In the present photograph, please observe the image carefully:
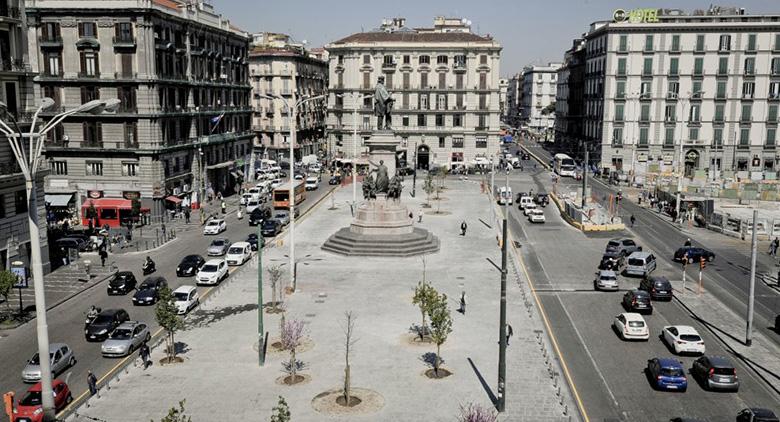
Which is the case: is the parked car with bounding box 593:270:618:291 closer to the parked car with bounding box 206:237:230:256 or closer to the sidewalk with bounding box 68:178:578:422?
the sidewalk with bounding box 68:178:578:422

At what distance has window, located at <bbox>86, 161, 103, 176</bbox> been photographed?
71438mm

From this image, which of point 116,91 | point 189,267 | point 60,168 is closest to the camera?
A: point 189,267

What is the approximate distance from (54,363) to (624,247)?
43.7 m

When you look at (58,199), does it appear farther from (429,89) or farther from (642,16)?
(642,16)

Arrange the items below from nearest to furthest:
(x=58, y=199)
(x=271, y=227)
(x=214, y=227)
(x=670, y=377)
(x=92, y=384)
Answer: (x=92, y=384) < (x=670, y=377) < (x=271, y=227) < (x=214, y=227) < (x=58, y=199)

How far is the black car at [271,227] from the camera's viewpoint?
65.6 metres

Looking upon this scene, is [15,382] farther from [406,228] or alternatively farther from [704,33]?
[704,33]

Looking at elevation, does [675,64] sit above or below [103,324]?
above

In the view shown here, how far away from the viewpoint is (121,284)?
149 ft

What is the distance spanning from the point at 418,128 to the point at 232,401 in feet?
309

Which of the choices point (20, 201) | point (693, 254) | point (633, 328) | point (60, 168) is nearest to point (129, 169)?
point (60, 168)

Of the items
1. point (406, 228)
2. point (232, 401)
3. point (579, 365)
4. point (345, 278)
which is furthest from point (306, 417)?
point (406, 228)

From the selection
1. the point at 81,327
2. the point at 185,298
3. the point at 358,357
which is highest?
the point at 185,298

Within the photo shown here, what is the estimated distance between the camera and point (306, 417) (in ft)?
87.2
